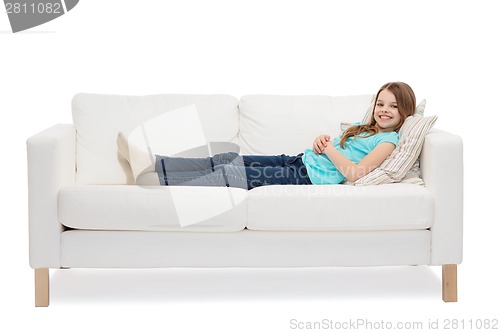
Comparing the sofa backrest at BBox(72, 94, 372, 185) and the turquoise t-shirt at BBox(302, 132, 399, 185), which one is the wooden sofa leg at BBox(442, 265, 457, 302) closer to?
the turquoise t-shirt at BBox(302, 132, 399, 185)

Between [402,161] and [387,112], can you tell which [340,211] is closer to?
[402,161]

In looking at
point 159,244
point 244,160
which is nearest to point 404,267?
point 244,160

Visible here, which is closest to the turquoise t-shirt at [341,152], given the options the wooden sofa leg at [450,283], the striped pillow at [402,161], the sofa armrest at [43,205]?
the striped pillow at [402,161]

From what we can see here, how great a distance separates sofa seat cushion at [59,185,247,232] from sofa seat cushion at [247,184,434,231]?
11cm

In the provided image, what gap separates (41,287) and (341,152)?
68.1 inches

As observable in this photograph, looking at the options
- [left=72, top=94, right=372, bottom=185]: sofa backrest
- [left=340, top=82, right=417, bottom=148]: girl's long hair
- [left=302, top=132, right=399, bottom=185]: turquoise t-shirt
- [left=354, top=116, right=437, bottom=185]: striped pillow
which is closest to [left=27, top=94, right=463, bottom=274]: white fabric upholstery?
[left=354, top=116, right=437, bottom=185]: striped pillow

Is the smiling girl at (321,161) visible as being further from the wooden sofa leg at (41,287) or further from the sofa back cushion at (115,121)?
the wooden sofa leg at (41,287)

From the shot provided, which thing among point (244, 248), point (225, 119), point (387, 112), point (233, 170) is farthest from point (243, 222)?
point (387, 112)

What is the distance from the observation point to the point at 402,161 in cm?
420

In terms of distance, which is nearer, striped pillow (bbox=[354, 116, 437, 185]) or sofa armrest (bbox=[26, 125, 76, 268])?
sofa armrest (bbox=[26, 125, 76, 268])

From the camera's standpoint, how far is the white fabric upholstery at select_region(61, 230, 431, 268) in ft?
13.0

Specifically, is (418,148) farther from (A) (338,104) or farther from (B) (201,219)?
(B) (201,219)

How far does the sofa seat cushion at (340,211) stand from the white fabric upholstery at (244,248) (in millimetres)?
49

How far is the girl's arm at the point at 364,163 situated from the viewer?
4.26 m
